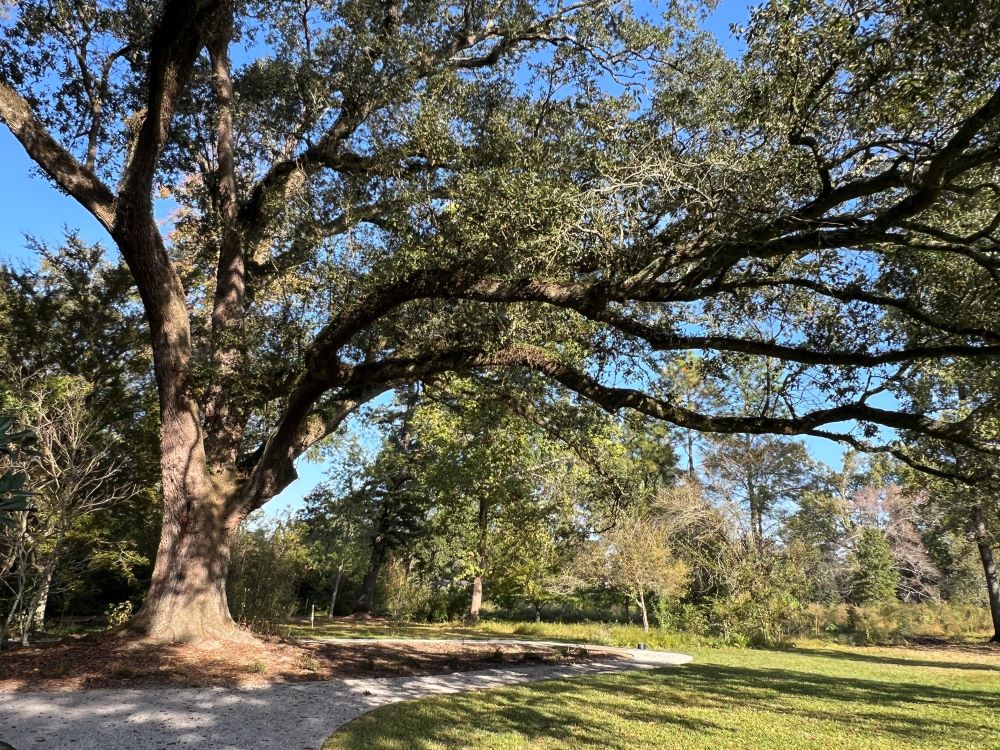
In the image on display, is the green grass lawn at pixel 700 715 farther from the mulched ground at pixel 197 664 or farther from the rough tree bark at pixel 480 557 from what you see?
the rough tree bark at pixel 480 557

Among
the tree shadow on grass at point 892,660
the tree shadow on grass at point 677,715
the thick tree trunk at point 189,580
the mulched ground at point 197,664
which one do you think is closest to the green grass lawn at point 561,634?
the tree shadow on grass at point 892,660

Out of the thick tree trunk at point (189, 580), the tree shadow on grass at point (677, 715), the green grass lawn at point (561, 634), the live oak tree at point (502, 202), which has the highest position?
the live oak tree at point (502, 202)

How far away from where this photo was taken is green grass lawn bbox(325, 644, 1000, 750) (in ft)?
15.8

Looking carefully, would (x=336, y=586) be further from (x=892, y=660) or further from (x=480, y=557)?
(x=892, y=660)

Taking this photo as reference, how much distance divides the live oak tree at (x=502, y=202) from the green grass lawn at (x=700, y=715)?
119 inches

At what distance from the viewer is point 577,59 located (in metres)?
9.52

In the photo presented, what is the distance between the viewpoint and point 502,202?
21.2 feet

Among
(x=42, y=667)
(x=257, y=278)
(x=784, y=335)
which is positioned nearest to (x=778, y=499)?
(x=784, y=335)

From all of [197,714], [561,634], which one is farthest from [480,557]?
[197,714]

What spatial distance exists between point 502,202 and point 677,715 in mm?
5642

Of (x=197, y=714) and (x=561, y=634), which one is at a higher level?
(x=197, y=714)

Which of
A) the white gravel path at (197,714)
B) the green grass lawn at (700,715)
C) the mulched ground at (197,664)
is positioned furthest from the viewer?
the mulched ground at (197,664)

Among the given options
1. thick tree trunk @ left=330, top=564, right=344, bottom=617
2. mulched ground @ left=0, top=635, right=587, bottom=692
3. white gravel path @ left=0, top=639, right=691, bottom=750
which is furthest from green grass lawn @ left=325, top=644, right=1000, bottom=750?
thick tree trunk @ left=330, top=564, right=344, bottom=617

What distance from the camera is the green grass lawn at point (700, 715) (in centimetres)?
483
